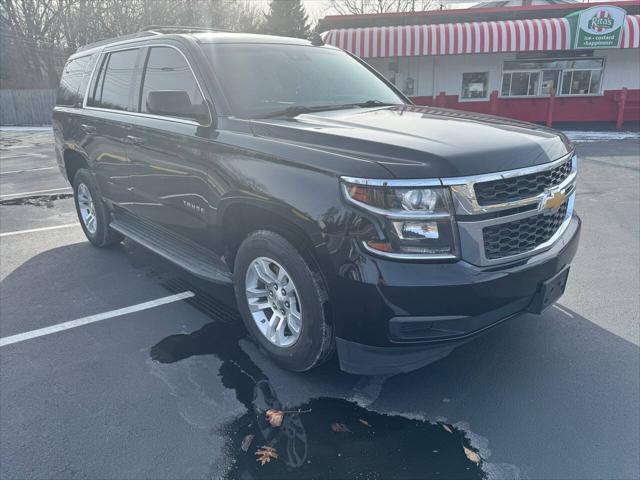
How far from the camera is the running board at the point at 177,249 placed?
3.71m

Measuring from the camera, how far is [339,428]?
2.75m

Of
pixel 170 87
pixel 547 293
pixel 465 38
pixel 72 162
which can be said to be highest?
pixel 465 38

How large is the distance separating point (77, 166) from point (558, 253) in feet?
17.4

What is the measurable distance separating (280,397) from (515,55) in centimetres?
2167

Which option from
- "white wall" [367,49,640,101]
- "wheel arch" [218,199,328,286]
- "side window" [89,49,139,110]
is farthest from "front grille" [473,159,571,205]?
"white wall" [367,49,640,101]

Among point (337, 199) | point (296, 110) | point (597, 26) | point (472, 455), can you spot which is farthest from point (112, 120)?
point (597, 26)

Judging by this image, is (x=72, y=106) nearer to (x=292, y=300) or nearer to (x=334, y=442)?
(x=292, y=300)

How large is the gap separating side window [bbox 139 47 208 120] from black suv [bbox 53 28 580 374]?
0.04 ft

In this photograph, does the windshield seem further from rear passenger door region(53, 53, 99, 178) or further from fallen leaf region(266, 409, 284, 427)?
rear passenger door region(53, 53, 99, 178)

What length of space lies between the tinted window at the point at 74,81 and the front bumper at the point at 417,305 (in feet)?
14.4

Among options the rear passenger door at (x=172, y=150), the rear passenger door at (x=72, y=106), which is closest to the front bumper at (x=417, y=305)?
the rear passenger door at (x=172, y=150)

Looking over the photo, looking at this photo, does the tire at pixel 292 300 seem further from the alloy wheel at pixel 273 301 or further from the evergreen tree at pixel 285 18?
the evergreen tree at pixel 285 18

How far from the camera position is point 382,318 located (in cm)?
252

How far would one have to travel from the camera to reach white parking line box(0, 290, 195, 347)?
12.4 feet
